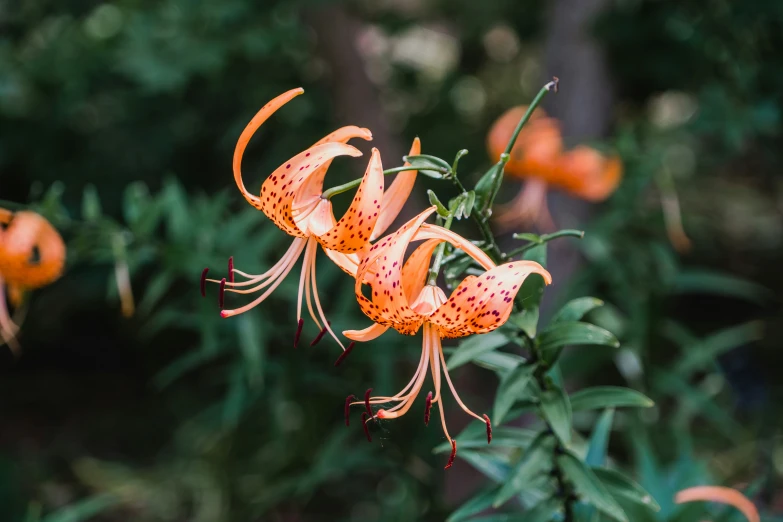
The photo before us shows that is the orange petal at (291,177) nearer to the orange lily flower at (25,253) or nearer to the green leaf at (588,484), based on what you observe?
the green leaf at (588,484)

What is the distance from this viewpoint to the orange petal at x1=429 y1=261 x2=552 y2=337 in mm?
592

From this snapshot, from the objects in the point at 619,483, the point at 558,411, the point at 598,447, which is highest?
the point at 558,411

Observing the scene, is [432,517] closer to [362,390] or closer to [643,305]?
[362,390]

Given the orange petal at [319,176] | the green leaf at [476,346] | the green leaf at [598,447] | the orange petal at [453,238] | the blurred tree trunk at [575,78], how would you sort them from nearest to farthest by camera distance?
1. the orange petal at [453,238]
2. the orange petal at [319,176]
3. the green leaf at [476,346]
4. the green leaf at [598,447]
5. the blurred tree trunk at [575,78]

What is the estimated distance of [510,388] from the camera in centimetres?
80

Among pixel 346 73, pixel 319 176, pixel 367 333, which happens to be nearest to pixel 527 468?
pixel 367 333

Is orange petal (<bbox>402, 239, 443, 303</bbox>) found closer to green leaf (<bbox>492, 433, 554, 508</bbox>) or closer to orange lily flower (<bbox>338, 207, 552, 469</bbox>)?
orange lily flower (<bbox>338, 207, 552, 469</bbox>)

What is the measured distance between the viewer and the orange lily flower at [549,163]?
1.67m

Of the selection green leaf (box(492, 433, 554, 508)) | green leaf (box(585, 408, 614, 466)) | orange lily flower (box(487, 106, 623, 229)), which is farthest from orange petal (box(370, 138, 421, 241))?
orange lily flower (box(487, 106, 623, 229))

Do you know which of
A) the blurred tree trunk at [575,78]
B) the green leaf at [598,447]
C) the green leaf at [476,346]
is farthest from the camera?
the blurred tree trunk at [575,78]

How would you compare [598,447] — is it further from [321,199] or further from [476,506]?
[321,199]

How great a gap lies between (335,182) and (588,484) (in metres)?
1.55

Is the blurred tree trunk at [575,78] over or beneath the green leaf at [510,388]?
over

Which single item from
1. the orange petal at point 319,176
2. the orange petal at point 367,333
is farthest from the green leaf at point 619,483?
the orange petal at point 319,176
